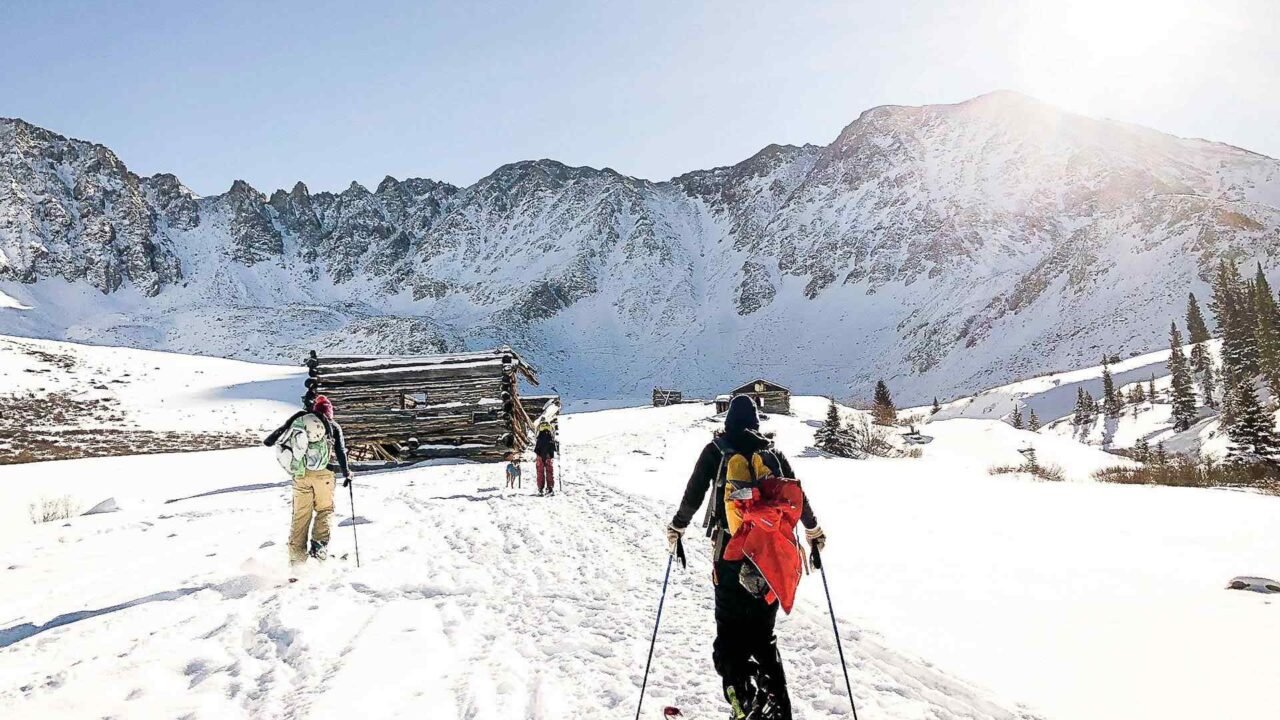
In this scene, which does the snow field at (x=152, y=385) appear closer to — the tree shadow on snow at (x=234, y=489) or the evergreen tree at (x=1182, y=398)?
the tree shadow on snow at (x=234, y=489)

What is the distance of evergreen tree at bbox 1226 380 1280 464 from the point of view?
1797 centimetres

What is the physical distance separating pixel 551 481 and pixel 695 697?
8736mm

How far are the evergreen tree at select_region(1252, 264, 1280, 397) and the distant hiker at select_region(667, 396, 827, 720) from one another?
49.8m

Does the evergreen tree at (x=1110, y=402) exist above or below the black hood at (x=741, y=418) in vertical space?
below

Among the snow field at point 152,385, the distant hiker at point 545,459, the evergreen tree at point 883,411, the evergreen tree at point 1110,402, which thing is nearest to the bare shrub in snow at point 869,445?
the evergreen tree at point 883,411

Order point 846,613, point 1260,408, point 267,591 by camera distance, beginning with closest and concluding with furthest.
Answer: point 846,613
point 267,591
point 1260,408

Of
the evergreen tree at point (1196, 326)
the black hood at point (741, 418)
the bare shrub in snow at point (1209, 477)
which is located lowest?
the bare shrub in snow at point (1209, 477)

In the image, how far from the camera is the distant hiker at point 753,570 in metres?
3.41

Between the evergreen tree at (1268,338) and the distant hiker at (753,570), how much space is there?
49.8 meters

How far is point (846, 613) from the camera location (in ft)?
17.9

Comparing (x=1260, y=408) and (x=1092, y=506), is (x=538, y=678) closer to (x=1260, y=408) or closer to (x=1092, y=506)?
(x=1092, y=506)

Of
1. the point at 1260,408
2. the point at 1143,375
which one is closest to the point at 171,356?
the point at 1260,408

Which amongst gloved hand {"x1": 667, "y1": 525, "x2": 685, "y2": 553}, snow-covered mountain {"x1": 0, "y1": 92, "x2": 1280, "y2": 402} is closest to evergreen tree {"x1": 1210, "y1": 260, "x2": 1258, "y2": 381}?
snow-covered mountain {"x1": 0, "y1": 92, "x2": 1280, "y2": 402}

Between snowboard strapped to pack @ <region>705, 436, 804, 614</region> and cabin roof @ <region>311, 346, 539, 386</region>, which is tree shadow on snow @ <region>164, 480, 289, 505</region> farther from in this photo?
snowboard strapped to pack @ <region>705, 436, 804, 614</region>
